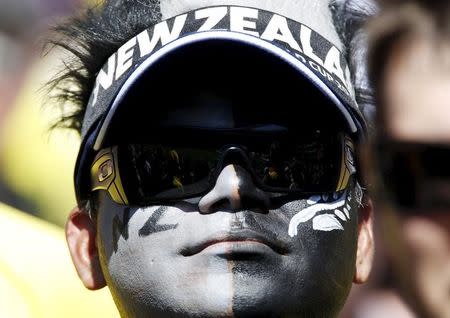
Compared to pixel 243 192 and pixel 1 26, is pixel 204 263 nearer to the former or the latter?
pixel 243 192

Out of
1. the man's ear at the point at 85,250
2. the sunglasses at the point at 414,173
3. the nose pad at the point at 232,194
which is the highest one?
the sunglasses at the point at 414,173

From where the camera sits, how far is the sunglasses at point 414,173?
40.6 inches

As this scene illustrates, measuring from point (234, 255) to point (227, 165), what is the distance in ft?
0.43

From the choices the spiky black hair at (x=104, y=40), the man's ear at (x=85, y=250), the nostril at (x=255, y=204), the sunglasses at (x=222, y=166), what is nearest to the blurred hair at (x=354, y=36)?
the spiky black hair at (x=104, y=40)

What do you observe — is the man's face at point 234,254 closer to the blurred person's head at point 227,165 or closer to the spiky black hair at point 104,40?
the blurred person's head at point 227,165

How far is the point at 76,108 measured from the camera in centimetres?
188

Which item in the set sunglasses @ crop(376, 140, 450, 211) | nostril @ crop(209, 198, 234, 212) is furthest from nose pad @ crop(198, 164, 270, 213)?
sunglasses @ crop(376, 140, 450, 211)

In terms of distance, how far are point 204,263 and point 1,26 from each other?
184cm

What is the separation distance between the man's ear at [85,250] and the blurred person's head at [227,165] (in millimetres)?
98

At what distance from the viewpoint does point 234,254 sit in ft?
4.79

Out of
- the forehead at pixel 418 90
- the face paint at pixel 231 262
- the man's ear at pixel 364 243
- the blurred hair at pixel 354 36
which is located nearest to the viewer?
the forehead at pixel 418 90

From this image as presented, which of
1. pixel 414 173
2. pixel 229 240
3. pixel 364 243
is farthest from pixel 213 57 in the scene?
pixel 414 173

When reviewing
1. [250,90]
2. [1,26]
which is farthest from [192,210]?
[1,26]

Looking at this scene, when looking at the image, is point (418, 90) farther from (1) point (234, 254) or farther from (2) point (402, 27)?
(1) point (234, 254)
